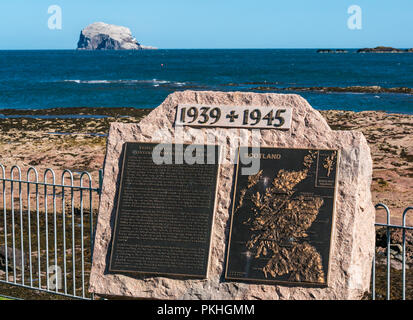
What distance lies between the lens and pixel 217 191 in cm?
620

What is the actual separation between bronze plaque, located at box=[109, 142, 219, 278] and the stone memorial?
10 millimetres

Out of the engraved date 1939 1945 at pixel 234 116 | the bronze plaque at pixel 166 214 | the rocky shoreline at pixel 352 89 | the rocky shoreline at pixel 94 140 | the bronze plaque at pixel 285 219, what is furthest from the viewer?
the rocky shoreline at pixel 352 89

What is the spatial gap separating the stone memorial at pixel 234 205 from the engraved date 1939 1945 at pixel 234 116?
1 cm

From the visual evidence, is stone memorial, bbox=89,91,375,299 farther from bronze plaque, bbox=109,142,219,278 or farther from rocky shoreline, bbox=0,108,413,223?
rocky shoreline, bbox=0,108,413,223

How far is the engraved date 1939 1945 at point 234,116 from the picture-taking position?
20.5ft

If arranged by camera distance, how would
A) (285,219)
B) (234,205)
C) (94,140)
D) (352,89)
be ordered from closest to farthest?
(285,219) → (234,205) → (94,140) → (352,89)

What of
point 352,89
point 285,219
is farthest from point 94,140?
point 352,89

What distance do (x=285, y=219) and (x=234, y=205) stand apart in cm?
54

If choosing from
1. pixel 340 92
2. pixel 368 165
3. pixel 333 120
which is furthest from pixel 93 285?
pixel 340 92

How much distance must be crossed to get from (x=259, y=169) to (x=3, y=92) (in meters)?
46.0

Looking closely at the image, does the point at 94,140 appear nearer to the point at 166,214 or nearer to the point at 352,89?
the point at 166,214

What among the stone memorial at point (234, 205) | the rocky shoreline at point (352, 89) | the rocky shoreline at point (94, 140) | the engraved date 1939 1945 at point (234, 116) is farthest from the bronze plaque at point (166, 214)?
the rocky shoreline at point (352, 89)

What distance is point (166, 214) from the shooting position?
20.3 feet

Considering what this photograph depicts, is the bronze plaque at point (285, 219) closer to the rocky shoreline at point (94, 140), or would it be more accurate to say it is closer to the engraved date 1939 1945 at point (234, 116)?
the engraved date 1939 1945 at point (234, 116)
